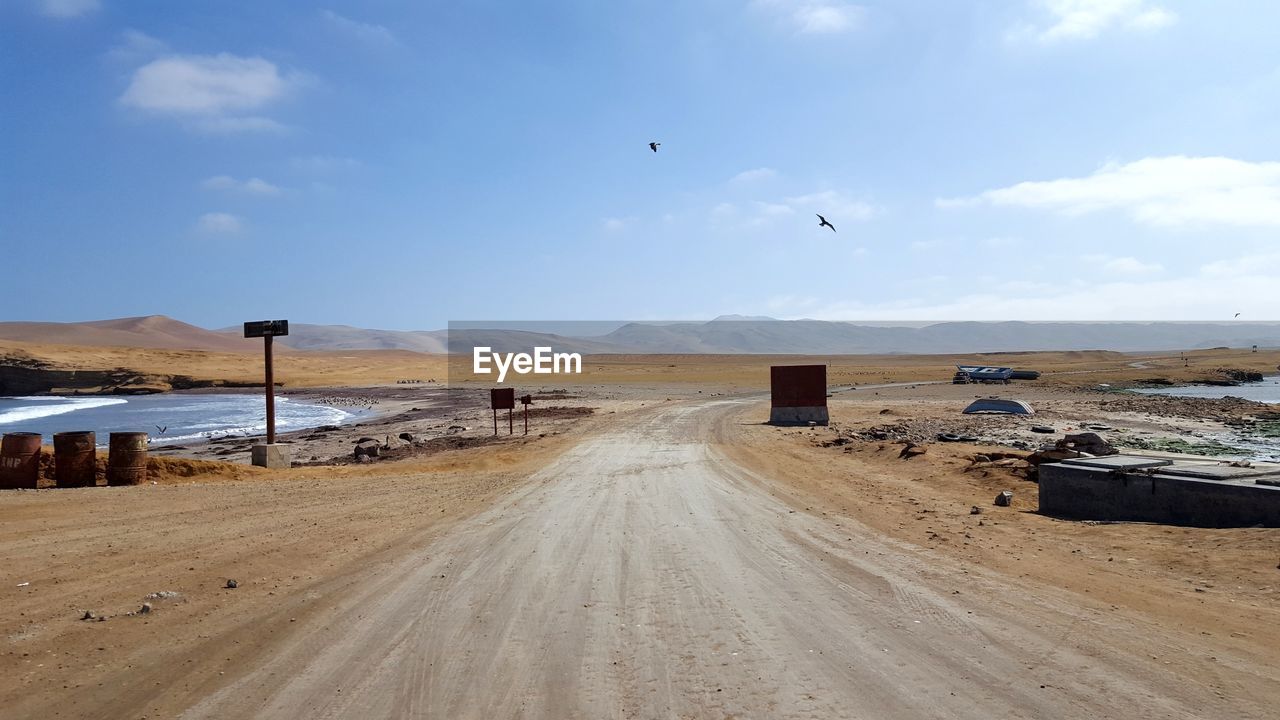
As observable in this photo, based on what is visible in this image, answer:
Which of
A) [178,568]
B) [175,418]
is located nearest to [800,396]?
[178,568]

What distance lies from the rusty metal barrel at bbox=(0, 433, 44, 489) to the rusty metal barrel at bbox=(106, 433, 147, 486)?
4.51ft

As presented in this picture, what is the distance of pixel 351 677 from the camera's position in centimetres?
564

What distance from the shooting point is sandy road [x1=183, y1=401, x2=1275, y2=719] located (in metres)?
5.10

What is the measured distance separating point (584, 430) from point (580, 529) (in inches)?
694

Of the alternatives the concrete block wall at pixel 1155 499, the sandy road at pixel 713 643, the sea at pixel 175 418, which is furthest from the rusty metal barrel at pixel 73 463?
the concrete block wall at pixel 1155 499

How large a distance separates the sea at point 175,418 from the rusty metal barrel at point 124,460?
18.8 metres

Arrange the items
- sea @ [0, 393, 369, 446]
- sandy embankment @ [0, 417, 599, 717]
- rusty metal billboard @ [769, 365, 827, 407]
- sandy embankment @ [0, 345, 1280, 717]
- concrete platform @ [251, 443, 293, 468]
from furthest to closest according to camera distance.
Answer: sea @ [0, 393, 369, 446], rusty metal billboard @ [769, 365, 827, 407], concrete platform @ [251, 443, 293, 468], sandy embankment @ [0, 345, 1280, 717], sandy embankment @ [0, 417, 599, 717]

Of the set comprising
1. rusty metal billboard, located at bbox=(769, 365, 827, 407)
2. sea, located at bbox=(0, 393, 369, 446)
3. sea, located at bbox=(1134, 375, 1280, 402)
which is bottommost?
sea, located at bbox=(0, 393, 369, 446)

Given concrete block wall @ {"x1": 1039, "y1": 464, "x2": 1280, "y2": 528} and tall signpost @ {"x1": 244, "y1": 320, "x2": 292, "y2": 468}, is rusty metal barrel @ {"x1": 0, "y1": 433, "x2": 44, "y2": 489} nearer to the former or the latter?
tall signpost @ {"x1": 244, "y1": 320, "x2": 292, "y2": 468}

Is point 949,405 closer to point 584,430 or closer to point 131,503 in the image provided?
point 584,430

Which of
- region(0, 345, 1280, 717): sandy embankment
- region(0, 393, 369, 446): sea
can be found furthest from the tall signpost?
region(0, 393, 369, 446): sea

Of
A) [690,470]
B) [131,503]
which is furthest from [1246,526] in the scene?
[131,503]

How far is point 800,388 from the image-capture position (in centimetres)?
3031

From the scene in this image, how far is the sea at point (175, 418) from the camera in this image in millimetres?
38625
